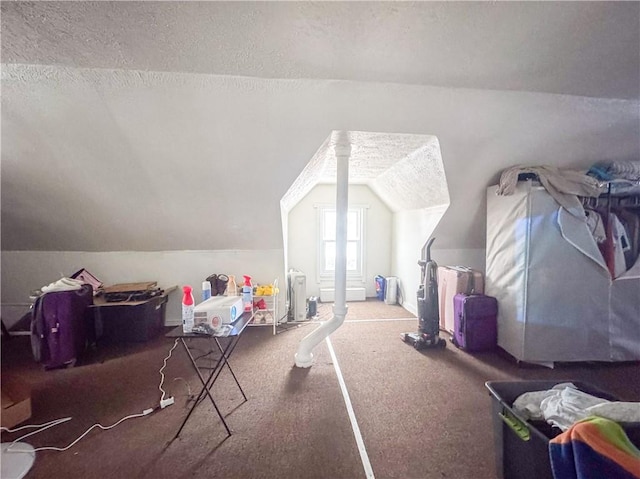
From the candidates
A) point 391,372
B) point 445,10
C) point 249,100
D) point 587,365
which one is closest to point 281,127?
point 249,100

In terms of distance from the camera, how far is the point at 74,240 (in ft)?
11.0

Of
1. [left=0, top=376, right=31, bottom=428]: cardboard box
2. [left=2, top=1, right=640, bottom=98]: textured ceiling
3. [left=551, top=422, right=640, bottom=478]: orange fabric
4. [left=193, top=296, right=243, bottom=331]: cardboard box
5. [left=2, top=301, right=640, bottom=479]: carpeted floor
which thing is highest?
[left=2, top=1, right=640, bottom=98]: textured ceiling

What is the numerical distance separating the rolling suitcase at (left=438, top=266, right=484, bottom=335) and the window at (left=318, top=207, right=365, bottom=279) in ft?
5.61

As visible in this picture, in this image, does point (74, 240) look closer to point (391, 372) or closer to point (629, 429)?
point (391, 372)

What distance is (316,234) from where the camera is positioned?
493 cm

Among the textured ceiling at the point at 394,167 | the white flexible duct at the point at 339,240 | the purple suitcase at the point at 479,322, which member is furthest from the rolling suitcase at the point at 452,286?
the white flexible duct at the point at 339,240

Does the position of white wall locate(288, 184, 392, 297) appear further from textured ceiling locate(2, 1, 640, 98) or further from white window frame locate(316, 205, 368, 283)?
textured ceiling locate(2, 1, 640, 98)

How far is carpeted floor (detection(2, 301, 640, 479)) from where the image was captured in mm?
1514

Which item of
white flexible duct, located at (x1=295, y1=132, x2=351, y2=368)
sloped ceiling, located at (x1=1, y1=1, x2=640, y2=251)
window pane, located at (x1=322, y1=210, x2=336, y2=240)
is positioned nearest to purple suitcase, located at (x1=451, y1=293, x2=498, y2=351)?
sloped ceiling, located at (x1=1, y1=1, x2=640, y2=251)

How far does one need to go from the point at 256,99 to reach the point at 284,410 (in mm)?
2277

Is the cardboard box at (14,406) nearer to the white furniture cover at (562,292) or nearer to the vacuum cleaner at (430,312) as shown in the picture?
the vacuum cleaner at (430,312)

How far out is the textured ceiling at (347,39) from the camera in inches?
52.4

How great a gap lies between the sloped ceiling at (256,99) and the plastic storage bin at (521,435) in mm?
1836

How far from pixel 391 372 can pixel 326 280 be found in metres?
2.57
